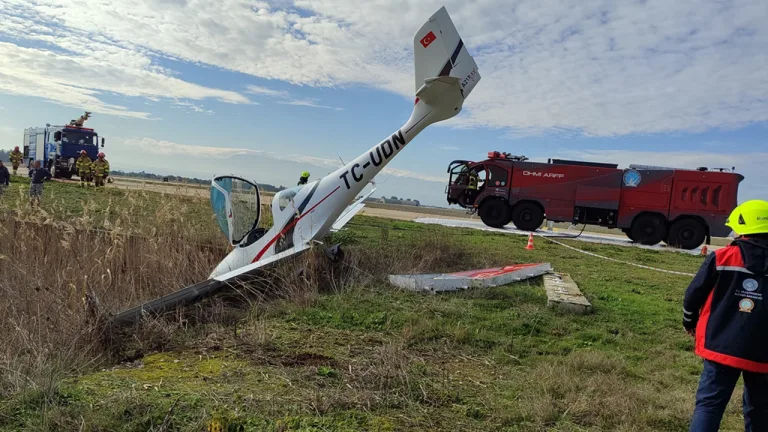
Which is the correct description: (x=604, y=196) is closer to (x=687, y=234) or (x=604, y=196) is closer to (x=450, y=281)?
(x=687, y=234)

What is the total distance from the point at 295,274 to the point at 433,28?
393 centimetres

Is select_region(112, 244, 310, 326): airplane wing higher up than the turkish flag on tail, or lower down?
lower down

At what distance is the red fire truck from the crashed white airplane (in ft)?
39.0

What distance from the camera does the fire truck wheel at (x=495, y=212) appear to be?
62.6 feet

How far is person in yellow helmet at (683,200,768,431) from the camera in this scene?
2.85 metres

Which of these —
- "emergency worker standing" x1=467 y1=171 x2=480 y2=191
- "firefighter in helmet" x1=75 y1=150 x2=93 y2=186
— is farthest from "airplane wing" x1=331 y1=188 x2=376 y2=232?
"firefighter in helmet" x1=75 y1=150 x2=93 y2=186

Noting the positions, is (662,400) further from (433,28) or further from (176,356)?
(433,28)

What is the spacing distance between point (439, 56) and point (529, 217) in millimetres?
12580

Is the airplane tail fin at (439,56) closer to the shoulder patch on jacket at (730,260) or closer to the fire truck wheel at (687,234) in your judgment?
the shoulder patch on jacket at (730,260)

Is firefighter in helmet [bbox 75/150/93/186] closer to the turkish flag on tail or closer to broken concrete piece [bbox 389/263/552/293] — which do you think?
the turkish flag on tail

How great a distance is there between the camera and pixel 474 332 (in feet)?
16.5

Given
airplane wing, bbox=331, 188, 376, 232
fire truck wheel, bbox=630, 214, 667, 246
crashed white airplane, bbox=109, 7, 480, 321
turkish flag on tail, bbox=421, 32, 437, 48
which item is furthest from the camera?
fire truck wheel, bbox=630, 214, 667, 246

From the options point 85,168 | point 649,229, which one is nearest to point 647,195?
point 649,229

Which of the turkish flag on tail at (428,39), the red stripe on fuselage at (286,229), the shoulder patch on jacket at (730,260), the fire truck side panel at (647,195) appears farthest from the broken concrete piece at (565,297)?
the fire truck side panel at (647,195)
